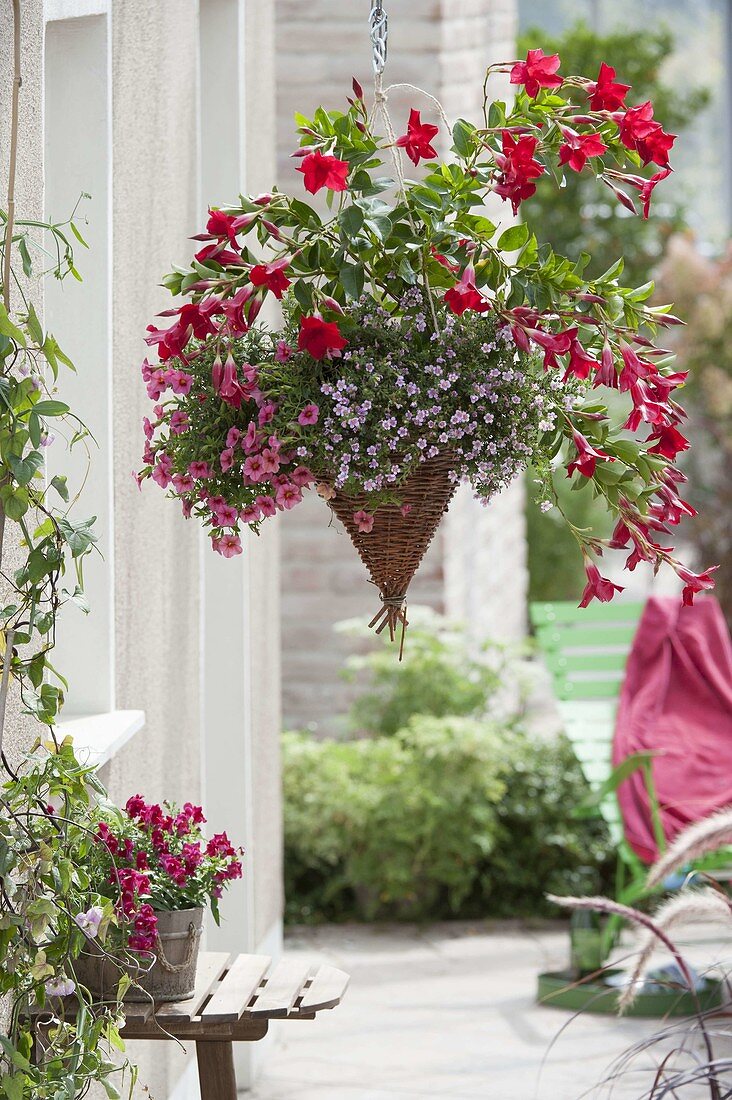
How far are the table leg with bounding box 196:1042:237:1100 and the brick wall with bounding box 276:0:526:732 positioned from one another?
3625 millimetres

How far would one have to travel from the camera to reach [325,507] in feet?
20.1

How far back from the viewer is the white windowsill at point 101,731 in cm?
246

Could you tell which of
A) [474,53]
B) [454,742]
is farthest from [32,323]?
[474,53]

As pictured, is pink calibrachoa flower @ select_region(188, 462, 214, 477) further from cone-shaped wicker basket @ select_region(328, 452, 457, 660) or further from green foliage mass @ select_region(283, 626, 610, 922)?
green foliage mass @ select_region(283, 626, 610, 922)

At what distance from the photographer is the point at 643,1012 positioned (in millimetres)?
4410

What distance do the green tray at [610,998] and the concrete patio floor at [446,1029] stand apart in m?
0.04

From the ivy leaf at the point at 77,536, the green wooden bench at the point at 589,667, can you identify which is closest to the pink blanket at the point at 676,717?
the green wooden bench at the point at 589,667

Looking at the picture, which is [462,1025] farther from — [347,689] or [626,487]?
[626,487]

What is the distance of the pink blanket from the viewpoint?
4.78m

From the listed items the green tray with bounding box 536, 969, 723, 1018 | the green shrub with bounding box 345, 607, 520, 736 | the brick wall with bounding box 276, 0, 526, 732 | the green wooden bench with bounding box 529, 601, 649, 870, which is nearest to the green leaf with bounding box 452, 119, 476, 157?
the green tray with bounding box 536, 969, 723, 1018

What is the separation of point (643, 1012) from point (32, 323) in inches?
130

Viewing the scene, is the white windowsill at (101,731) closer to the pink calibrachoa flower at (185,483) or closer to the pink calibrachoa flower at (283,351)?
the pink calibrachoa flower at (185,483)

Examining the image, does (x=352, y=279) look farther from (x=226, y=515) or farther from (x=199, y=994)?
(x=199, y=994)

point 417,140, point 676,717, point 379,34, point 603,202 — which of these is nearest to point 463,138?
point 417,140
